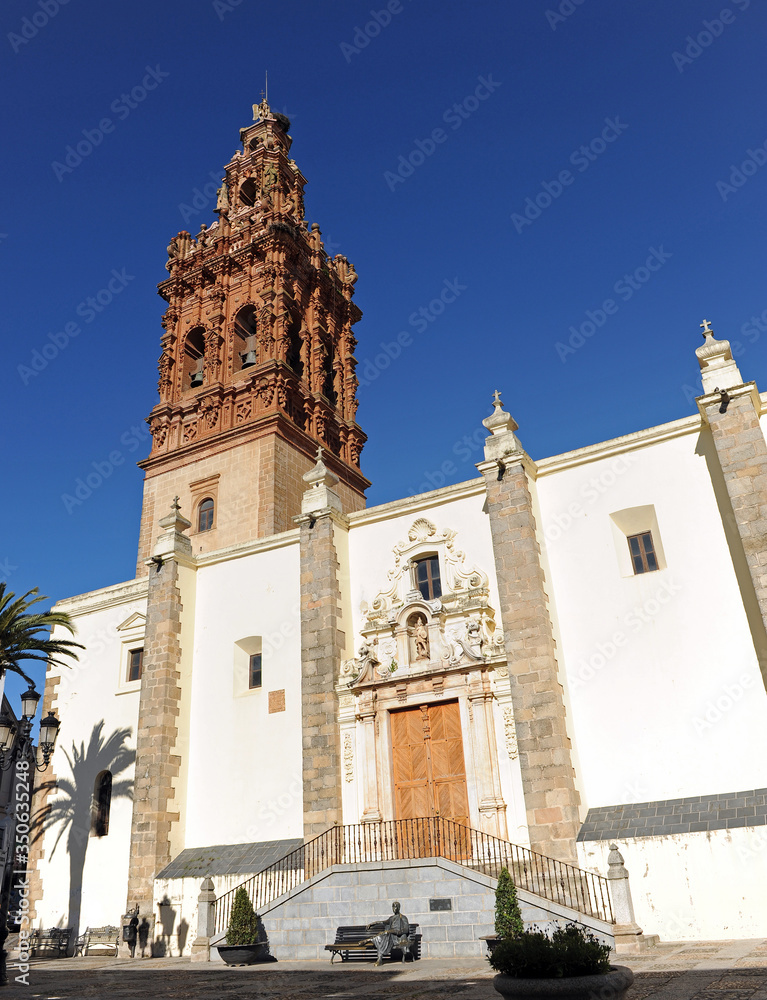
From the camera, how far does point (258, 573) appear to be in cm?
2055

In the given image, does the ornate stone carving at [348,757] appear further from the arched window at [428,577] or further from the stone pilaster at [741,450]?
the stone pilaster at [741,450]

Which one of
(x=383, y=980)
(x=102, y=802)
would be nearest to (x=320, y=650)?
(x=102, y=802)

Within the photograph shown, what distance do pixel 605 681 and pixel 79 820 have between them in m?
14.0

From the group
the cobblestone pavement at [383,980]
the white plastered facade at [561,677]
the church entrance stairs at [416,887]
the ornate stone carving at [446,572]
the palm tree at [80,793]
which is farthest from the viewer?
the palm tree at [80,793]

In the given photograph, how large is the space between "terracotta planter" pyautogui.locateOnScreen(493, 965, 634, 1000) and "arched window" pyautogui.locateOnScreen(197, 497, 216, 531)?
21.4 metres

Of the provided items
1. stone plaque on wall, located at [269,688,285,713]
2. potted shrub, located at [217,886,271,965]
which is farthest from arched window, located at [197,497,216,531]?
potted shrub, located at [217,886,271,965]

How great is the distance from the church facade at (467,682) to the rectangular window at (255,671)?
0.15ft

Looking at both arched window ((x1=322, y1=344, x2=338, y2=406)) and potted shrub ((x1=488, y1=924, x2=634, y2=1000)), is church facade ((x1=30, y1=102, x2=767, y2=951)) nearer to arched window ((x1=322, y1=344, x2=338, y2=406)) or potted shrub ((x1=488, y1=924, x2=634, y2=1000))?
arched window ((x1=322, y1=344, x2=338, y2=406))

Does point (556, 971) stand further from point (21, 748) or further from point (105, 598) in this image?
point (105, 598)

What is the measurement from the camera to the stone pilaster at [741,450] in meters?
14.3

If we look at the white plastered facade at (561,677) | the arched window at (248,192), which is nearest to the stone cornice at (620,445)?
the white plastered facade at (561,677)

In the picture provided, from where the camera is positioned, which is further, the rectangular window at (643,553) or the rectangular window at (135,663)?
the rectangular window at (135,663)

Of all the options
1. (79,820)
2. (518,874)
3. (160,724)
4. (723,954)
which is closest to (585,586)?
(518,874)

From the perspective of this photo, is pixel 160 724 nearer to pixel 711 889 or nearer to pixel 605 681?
pixel 605 681
